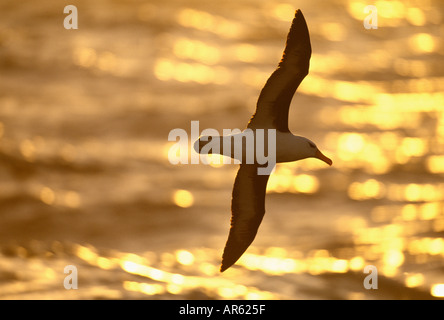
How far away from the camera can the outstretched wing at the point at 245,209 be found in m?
13.6

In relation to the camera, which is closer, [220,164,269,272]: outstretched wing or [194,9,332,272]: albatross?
[194,9,332,272]: albatross

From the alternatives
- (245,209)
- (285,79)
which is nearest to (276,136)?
(285,79)

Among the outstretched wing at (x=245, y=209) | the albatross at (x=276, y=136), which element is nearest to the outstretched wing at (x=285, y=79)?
the albatross at (x=276, y=136)

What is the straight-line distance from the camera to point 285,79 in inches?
480

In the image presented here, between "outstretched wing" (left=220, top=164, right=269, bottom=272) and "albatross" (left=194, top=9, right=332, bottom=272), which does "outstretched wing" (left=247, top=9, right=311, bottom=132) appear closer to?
"albatross" (left=194, top=9, right=332, bottom=272)

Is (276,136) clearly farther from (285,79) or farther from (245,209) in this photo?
(245,209)

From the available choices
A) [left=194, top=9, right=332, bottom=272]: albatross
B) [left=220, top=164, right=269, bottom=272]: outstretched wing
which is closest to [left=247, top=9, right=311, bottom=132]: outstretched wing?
[left=194, top=9, right=332, bottom=272]: albatross

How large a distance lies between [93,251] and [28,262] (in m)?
2.39

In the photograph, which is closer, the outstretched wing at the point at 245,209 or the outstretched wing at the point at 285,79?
the outstretched wing at the point at 285,79

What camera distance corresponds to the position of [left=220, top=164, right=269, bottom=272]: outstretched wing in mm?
13586

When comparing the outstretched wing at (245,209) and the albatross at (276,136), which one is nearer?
the albatross at (276,136)

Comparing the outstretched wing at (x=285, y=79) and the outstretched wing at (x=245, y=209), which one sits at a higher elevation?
the outstretched wing at (x=285, y=79)

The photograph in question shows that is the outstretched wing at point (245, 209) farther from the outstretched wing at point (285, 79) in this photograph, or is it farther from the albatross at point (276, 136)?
the outstretched wing at point (285, 79)

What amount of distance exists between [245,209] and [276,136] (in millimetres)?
1613
